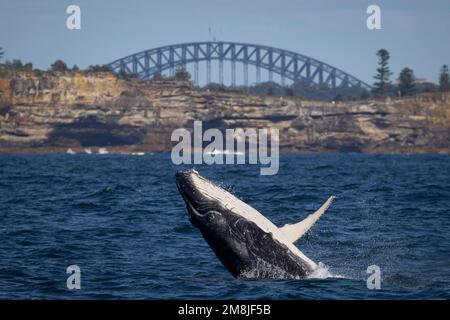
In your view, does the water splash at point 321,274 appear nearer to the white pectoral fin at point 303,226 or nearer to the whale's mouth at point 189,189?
the white pectoral fin at point 303,226

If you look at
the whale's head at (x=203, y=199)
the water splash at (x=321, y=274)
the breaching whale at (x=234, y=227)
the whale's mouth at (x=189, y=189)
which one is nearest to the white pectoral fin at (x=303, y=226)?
the breaching whale at (x=234, y=227)

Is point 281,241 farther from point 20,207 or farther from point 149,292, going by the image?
point 20,207

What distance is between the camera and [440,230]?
33219 mm

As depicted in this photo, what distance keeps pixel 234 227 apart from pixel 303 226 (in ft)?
4.91

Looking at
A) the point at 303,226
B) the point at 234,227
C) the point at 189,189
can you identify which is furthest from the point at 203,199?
the point at 303,226

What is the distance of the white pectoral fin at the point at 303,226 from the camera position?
19016mm

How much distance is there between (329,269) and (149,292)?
18.8 feet

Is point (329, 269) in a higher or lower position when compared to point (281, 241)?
lower

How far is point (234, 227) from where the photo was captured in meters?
18.9

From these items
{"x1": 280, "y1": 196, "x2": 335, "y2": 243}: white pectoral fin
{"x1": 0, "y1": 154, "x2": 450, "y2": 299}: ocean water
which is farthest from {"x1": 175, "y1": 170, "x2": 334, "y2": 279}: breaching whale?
{"x1": 0, "y1": 154, "x2": 450, "y2": 299}: ocean water

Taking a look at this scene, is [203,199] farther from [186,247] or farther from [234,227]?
[186,247]

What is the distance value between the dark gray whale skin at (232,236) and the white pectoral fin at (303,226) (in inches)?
12.1
